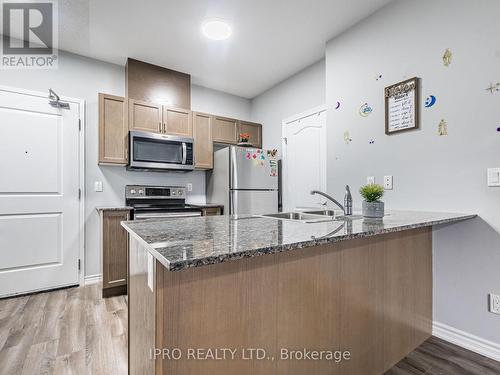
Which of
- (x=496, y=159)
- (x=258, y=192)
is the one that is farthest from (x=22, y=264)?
(x=496, y=159)

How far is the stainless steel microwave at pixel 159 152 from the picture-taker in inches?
118

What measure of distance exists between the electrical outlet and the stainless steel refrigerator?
2.36 meters

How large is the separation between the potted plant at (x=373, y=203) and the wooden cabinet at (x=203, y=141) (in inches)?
93.6

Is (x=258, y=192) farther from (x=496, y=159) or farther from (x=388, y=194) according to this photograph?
(x=496, y=159)

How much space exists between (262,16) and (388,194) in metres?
1.95

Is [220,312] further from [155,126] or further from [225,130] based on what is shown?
[225,130]

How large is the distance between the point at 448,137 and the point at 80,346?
2.94 metres

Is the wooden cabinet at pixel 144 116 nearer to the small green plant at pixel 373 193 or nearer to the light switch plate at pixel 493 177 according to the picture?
the small green plant at pixel 373 193

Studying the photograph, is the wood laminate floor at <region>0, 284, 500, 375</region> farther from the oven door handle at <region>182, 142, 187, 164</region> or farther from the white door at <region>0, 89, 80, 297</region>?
the oven door handle at <region>182, 142, 187, 164</region>

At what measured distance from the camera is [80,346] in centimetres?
180

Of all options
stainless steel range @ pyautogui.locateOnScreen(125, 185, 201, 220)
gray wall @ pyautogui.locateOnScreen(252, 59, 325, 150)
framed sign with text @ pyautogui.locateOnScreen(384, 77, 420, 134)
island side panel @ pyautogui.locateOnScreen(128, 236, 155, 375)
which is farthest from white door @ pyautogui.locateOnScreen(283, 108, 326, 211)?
island side panel @ pyautogui.locateOnScreen(128, 236, 155, 375)

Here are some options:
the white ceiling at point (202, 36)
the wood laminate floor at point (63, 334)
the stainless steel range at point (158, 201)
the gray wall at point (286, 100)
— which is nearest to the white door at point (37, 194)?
the wood laminate floor at point (63, 334)

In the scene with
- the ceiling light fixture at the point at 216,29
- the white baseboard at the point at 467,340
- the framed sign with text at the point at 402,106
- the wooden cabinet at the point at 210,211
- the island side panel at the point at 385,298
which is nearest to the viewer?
the island side panel at the point at 385,298

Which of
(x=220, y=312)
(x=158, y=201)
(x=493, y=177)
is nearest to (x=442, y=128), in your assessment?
(x=493, y=177)
